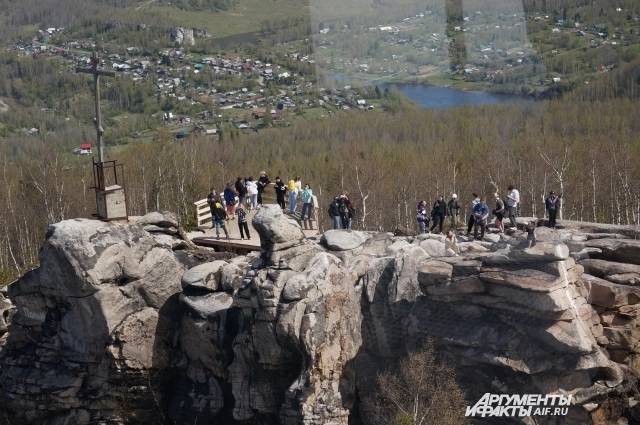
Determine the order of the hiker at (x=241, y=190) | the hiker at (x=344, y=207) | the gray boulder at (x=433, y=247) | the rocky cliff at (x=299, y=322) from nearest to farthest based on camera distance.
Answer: the rocky cliff at (x=299, y=322) < the gray boulder at (x=433, y=247) < the hiker at (x=344, y=207) < the hiker at (x=241, y=190)

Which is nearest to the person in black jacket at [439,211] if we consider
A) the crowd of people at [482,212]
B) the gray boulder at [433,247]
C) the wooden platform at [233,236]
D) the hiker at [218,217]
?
the crowd of people at [482,212]

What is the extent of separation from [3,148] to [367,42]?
137 ft

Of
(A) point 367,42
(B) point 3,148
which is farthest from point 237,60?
(A) point 367,42

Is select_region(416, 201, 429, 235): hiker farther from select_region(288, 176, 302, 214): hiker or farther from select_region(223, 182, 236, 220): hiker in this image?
select_region(223, 182, 236, 220): hiker

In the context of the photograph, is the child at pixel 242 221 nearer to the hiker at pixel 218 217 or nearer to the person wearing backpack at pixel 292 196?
the hiker at pixel 218 217

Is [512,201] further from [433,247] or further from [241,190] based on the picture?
[241,190]

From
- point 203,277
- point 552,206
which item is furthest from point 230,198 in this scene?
point 552,206

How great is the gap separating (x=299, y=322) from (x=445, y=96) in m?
57.4

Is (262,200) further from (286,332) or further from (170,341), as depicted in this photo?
(286,332)

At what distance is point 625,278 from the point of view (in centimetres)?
3200

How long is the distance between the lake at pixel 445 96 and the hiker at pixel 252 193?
142ft

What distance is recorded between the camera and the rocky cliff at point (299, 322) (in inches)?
1166

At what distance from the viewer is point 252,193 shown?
40.9m

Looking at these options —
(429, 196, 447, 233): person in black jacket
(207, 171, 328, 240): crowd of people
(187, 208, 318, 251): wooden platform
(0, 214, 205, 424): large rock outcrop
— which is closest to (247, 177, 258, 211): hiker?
(207, 171, 328, 240): crowd of people
